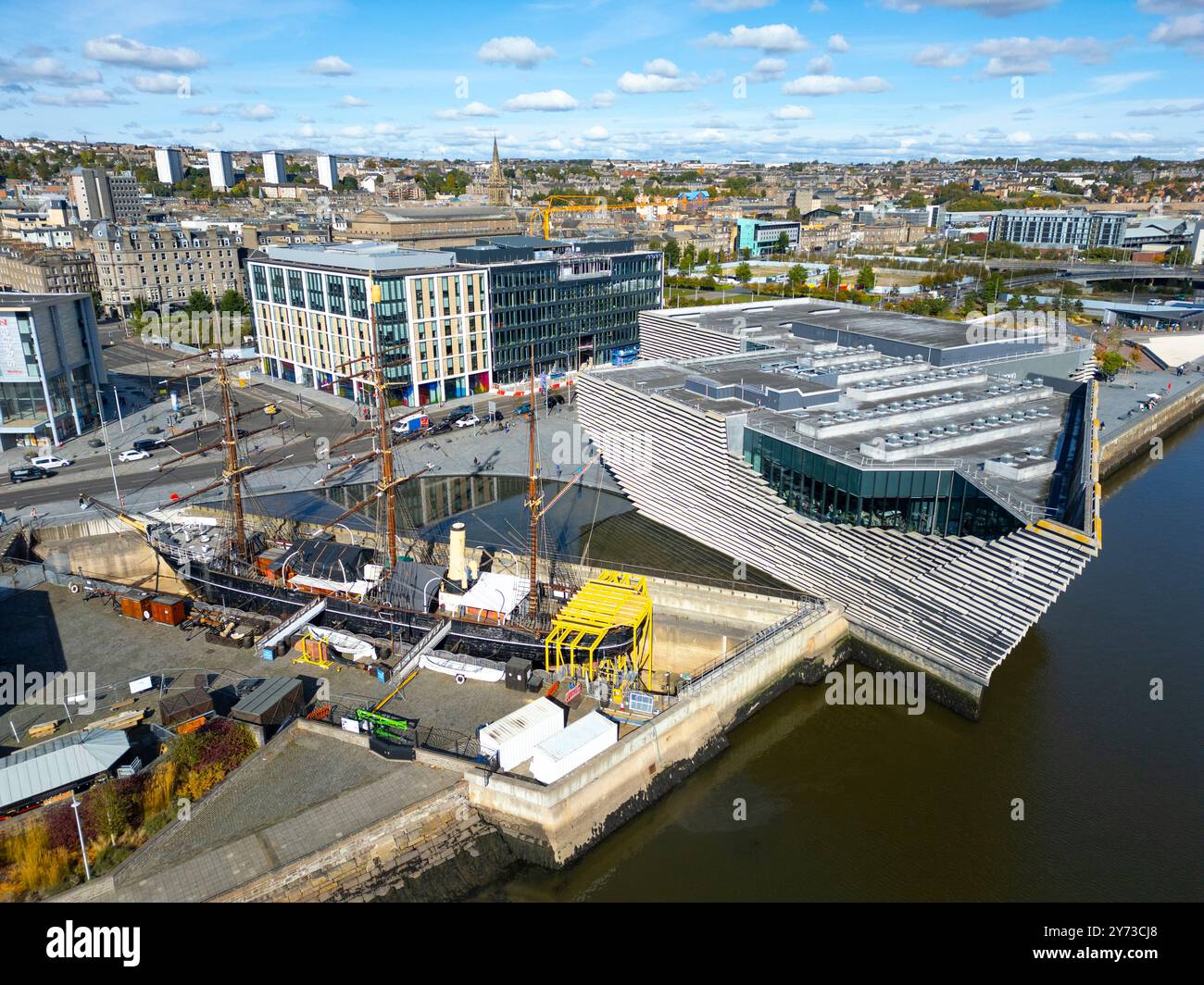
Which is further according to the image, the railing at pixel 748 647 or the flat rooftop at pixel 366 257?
the flat rooftop at pixel 366 257

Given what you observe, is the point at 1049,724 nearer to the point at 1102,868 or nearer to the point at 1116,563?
the point at 1102,868

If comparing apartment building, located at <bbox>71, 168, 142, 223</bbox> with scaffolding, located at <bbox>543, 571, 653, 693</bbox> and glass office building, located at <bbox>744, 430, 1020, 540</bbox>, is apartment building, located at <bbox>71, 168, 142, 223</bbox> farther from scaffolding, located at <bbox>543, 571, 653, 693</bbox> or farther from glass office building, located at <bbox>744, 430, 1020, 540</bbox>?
glass office building, located at <bbox>744, 430, 1020, 540</bbox>

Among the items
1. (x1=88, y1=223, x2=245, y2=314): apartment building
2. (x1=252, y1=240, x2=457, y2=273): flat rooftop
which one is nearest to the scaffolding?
(x1=252, y1=240, x2=457, y2=273): flat rooftop

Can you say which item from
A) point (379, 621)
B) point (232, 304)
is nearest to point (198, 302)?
point (232, 304)

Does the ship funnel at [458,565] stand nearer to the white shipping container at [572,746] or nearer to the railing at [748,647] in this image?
the white shipping container at [572,746]

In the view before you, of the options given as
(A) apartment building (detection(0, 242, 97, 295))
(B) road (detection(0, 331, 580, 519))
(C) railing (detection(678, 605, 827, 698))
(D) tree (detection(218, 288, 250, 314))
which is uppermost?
(A) apartment building (detection(0, 242, 97, 295))

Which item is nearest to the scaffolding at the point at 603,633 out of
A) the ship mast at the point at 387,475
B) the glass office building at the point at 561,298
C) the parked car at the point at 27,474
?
the ship mast at the point at 387,475

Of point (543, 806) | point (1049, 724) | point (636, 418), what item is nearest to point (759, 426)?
point (636, 418)

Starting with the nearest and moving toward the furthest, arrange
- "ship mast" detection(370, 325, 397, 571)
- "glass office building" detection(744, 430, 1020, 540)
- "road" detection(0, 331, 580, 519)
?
"glass office building" detection(744, 430, 1020, 540)
"ship mast" detection(370, 325, 397, 571)
"road" detection(0, 331, 580, 519)
